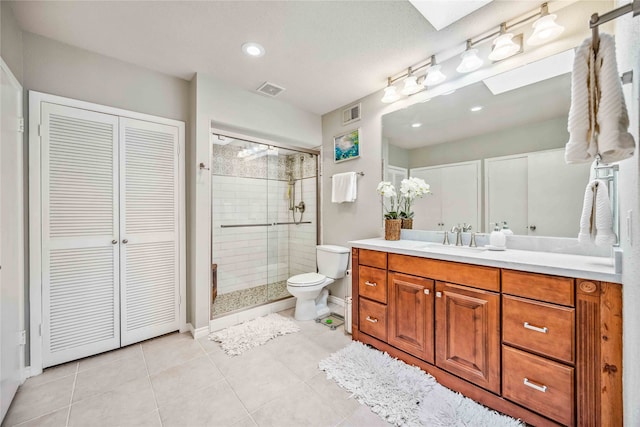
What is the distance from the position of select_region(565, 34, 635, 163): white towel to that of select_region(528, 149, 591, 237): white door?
1.03 m

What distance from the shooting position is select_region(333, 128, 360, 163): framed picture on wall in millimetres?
2941

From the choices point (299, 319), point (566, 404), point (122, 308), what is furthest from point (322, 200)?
point (566, 404)

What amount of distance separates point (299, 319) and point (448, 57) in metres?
2.83

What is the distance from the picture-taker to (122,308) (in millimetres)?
2191

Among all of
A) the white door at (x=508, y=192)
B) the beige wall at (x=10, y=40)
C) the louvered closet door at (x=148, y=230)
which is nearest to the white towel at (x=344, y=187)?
the white door at (x=508, y=192)

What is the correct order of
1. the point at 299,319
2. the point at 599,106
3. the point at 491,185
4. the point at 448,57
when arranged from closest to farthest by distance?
the point at 599,106 → the point at 491,185 → the point at 448,57 → the point at 299,319

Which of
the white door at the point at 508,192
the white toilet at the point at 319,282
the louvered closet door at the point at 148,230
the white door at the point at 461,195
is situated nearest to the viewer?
the white door at the point at 508,192

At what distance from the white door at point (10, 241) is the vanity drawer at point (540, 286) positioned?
2.81 meters

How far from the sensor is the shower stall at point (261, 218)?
10.2 ft

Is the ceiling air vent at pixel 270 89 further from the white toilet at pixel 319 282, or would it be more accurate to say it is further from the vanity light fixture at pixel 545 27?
the vanity light fixture at pixel 545 27

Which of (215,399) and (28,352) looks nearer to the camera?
(215,399)

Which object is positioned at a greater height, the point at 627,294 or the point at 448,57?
the point at 448,57

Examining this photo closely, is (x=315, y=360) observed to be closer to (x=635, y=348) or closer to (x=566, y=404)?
(x=566, y=404)

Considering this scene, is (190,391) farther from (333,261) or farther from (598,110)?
(598,110)
